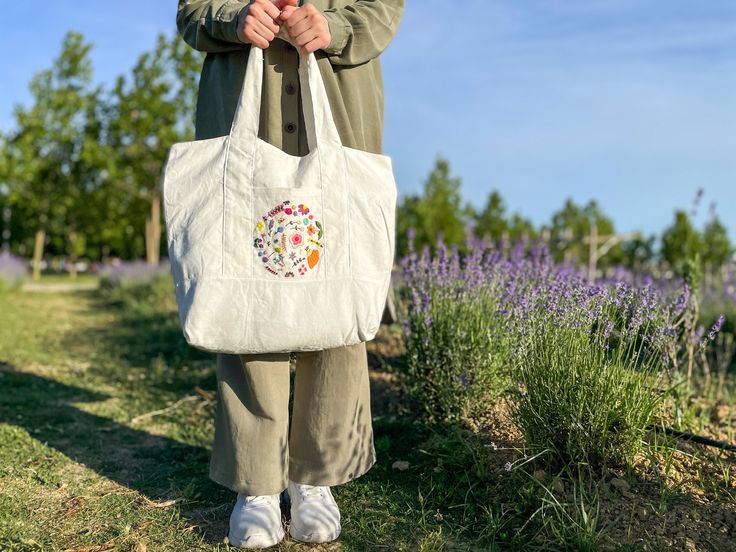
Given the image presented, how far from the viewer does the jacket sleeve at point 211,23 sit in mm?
1937

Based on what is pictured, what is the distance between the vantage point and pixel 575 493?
2148mm

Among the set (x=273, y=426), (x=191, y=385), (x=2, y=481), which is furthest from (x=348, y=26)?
(x=191, y=385)

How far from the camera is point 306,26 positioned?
1880 millimetres

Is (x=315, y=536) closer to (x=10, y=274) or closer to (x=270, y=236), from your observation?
(x=270, y=236)

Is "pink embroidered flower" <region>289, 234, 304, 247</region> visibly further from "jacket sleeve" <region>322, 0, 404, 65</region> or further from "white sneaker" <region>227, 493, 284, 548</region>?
"white sneaker" <region>227, 493, 284, 548</region>

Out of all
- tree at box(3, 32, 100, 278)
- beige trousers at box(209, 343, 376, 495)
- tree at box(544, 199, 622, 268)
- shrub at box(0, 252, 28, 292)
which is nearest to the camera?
beige trousers at box(209, 343, 376, 495)

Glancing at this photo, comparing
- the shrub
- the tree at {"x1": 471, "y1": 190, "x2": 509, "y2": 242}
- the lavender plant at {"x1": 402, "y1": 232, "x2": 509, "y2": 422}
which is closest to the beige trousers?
the lavender plant at {"x1": 402, "y1": 232, "x2": 509, "y2": 422}

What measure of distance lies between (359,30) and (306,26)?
200 millimetres

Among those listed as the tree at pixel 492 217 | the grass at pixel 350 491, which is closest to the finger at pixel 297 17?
the grass at pixel 350 491

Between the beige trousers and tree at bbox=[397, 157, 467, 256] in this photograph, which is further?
tree at bbox=[397, 157, 467, 256]

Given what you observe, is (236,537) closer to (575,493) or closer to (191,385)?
(575,493)

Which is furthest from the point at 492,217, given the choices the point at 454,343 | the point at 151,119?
the point at 454,343

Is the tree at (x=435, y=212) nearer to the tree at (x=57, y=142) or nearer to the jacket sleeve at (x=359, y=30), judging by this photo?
the tree at (x=57, y=142)

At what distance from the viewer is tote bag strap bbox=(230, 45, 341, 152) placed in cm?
190
